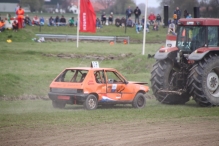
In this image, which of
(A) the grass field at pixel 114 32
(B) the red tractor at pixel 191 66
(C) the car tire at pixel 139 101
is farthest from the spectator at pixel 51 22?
(C) the car tire at pixel 139 101

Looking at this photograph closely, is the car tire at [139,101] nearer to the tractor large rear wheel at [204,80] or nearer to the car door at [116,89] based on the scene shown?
the car door at [116,89]

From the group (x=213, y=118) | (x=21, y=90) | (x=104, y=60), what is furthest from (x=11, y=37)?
(x=213, y=118)

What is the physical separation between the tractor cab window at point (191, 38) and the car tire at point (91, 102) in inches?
145

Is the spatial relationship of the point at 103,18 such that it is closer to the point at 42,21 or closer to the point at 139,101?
the point at 42,21

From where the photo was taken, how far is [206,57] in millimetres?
18359

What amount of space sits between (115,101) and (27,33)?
2264cm

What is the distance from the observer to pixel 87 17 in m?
35.7

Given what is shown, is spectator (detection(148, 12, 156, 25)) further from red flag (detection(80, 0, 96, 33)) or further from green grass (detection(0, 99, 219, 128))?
green grass (detection(0, 99, 219, 128))

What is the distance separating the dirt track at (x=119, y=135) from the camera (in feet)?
39.7

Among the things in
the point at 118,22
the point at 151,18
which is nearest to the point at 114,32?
the point at 118,22

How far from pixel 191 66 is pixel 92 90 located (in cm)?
350

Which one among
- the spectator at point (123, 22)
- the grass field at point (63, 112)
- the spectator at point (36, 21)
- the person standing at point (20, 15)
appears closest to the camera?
the grass field at point (63, 112)

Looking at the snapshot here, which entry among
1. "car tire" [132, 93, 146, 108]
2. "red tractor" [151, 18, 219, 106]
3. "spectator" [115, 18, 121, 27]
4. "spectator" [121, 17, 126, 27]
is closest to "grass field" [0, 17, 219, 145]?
"car tire" [132, 93, 146, 108]

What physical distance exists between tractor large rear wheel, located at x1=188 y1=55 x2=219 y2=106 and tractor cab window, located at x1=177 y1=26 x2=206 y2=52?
64 cm
